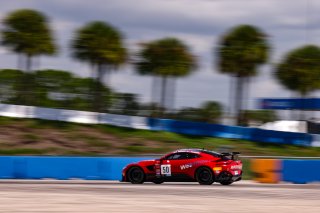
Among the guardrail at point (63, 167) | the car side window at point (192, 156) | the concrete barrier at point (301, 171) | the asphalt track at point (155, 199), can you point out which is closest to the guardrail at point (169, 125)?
the guardrail at point (63, 167)

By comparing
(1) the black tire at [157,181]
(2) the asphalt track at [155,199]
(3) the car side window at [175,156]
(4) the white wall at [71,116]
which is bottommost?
(1) the black tire at [157,181]

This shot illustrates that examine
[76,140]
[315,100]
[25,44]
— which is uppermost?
[25,44]

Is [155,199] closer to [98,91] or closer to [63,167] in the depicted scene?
[63,167]

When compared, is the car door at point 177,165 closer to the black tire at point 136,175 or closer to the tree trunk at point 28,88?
the black tire at point 136,175

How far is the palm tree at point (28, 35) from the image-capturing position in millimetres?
49625

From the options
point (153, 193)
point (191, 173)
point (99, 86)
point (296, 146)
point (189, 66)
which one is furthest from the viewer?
point (189, 66)

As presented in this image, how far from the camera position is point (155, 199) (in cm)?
1531

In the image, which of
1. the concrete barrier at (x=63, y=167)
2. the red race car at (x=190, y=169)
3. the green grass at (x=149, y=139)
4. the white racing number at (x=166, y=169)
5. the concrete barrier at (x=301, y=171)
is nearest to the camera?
the red race car at (x=190, y=169)

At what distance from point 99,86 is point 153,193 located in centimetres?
3271

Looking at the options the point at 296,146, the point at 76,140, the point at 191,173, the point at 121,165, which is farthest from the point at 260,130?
the point at 191,173

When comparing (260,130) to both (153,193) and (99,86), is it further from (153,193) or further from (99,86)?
(153,193)

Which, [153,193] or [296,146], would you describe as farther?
[296,146]

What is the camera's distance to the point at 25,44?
49625mm

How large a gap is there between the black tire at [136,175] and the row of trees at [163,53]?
24964mm
